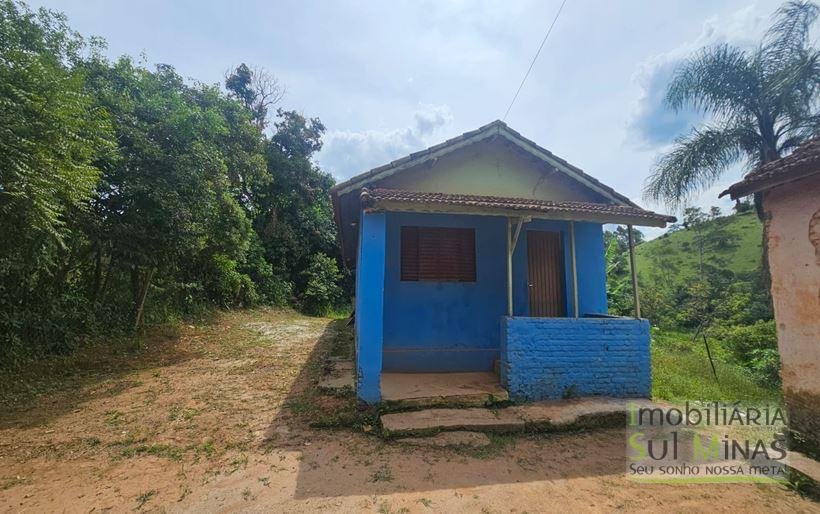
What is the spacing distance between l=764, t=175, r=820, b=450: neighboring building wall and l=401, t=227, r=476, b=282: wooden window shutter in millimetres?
4124

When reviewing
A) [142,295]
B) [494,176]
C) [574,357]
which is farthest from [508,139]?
[142,295]

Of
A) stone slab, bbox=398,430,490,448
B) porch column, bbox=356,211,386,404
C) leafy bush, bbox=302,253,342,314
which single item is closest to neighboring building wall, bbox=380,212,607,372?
porch column, bbox=356,211,386,404

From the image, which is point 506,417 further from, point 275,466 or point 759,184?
point 759,184

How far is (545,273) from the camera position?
7137mm

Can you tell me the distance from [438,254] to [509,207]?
190 centimetres

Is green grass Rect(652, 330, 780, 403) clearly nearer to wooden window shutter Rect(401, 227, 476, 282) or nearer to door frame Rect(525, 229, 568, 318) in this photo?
door frame Rect(525, 229, 568, 318)

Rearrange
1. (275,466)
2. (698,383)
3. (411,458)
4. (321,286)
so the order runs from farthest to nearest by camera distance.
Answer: (321,286), (698,383), (411,458), (275,466)

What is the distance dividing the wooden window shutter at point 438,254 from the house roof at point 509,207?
1.32 m

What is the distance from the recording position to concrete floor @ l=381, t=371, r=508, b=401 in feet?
17.5

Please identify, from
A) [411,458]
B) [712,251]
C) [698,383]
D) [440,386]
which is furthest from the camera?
[712,251]

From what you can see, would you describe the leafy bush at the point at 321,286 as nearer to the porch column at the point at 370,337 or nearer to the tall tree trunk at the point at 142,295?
the tall tree trunk at the point at 142,295

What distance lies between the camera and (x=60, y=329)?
762 centimetres

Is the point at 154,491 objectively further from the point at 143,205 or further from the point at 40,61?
the point at 143,205

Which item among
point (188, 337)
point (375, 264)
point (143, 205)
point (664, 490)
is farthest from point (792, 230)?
point (188, 337)
